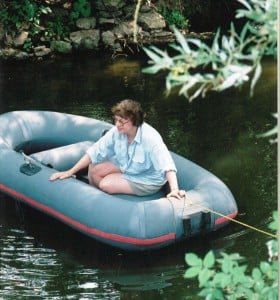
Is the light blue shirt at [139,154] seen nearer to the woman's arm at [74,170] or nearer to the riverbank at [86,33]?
the woman's arm at [74,170]

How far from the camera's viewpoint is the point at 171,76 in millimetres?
1374

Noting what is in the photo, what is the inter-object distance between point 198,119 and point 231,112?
36 centimetres

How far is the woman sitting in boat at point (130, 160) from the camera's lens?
378 centimetres

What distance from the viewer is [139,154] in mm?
3939

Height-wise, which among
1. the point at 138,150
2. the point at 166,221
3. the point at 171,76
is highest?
the point at 171,76

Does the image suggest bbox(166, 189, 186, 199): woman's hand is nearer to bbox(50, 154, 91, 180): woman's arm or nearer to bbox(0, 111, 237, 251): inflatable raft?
bbox(0, 111, 237, 251): inflatable raft

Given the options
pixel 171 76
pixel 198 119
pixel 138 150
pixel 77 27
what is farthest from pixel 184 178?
pixel 77 27

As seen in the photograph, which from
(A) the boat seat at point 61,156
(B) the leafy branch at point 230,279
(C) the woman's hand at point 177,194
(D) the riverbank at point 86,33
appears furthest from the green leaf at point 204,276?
(D) the riverbank at point 86,33

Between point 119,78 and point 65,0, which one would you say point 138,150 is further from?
point 65,0

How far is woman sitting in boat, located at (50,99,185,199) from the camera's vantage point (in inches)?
149

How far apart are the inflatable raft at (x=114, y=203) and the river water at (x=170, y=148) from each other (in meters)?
0.15

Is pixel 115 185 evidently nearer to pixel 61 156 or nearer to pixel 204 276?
pixel 61 156

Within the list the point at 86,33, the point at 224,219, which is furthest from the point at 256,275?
the point at 86,33

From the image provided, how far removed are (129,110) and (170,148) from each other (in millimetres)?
1806
